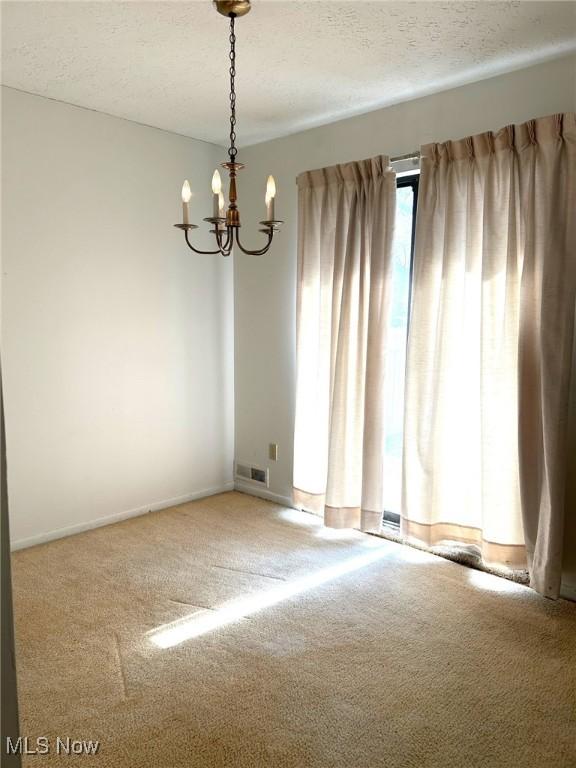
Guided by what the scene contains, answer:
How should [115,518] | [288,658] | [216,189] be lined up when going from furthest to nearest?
[115,518], [288,658], [216,189]

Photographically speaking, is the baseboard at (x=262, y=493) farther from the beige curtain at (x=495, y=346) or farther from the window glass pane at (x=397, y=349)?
the beige curtain at (x=495, y=346)

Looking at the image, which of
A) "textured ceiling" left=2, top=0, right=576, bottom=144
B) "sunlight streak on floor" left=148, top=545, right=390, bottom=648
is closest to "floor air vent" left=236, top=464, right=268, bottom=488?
"sunlight streak on floor" left=148, top=545, right=390, bottom=648

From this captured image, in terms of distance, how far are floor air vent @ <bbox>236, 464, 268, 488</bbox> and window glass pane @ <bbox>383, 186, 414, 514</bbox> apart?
0.99 meters

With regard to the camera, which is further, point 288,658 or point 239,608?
point 239,608

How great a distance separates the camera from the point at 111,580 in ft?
10.0

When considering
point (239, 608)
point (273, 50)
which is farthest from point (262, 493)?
point (273, 50)

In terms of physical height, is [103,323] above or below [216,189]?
below

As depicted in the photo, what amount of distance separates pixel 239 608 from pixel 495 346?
1765mm

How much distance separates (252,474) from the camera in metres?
4.39

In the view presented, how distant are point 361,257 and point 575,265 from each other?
120cm

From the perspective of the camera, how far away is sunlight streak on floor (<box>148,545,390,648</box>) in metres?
2.55

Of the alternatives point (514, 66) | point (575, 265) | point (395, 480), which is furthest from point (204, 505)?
point (514, 66)

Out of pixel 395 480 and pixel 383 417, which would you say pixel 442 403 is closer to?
pixel 383 417

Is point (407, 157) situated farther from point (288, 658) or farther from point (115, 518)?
point (115, 518)
